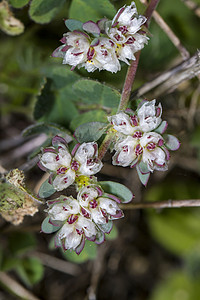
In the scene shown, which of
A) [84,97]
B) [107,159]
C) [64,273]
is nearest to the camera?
[107,159]

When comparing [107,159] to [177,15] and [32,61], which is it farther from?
[177,15]

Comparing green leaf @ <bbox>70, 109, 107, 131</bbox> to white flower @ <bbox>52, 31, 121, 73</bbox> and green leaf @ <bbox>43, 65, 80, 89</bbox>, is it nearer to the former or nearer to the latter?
green leaf @ <bbox>43, 65, 80, 89</bbox>

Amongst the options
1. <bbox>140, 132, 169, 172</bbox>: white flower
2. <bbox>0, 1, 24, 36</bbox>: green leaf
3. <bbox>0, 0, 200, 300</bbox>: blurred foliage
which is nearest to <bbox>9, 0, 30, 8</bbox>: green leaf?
<bbox>0, 0, 200, 300</bbox>: blurred foliage

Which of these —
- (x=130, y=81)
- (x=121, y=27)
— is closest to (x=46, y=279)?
(x=130, y=81)

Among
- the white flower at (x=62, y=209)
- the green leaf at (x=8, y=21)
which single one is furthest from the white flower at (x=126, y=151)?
the green leaf at (x=8, y=21)

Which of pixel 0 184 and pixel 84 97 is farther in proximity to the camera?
pixel 84 97

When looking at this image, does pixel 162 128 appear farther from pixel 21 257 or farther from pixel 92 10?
pixel 21 257

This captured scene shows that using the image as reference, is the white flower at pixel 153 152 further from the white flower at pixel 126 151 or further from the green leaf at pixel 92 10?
the green leaf at pixel 92 10

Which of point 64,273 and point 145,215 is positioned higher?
point 145,215
